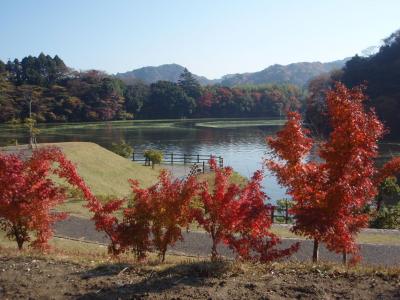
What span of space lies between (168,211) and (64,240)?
7109mm

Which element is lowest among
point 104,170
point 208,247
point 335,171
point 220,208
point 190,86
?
point 208,247

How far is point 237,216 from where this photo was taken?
9.59 m

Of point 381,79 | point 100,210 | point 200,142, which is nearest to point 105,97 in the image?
point 200,142

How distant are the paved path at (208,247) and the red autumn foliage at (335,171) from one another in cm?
475

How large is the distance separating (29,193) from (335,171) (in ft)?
23.1

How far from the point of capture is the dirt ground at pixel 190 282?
6.59 meters

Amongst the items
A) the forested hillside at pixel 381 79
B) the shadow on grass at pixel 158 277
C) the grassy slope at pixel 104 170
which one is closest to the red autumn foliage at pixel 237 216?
the shadow on grass at pixel 158 277

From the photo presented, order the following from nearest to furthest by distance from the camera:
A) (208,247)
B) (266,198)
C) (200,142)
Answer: (266,198) → (208,247) → (200,142)

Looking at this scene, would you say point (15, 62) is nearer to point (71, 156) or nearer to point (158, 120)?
point (158, 120)

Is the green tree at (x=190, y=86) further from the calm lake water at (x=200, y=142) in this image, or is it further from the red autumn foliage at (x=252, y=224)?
the red autumn foliage at (x=252, y=224)

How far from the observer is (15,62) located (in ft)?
330

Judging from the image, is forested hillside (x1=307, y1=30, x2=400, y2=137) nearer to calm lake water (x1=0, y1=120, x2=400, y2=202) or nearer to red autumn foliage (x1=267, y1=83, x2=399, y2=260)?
calm lake water (x1=0, y1=120, x2=400, y2=202)

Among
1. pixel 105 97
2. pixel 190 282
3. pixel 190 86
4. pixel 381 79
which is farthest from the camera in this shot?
pixel 190 86

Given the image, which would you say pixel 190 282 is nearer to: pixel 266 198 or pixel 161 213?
pixel 161 213
